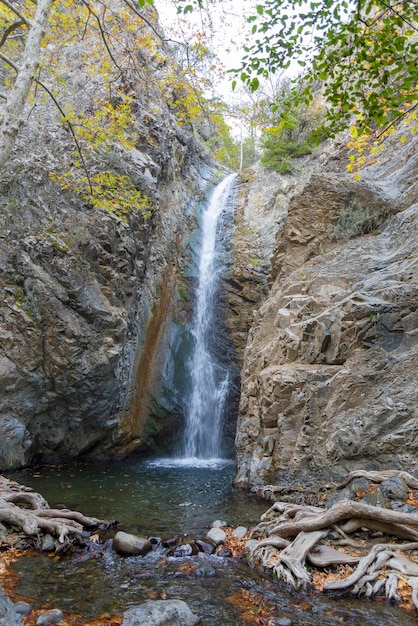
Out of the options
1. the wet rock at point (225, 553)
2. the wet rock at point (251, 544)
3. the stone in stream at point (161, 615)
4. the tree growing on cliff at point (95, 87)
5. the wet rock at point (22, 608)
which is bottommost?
the wet rock at point (225, 553)

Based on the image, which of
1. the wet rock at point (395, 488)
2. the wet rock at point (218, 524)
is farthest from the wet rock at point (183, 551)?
the wet rock at point (395, 488)

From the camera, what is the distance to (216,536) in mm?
6992

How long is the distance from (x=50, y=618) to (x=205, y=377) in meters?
14.3

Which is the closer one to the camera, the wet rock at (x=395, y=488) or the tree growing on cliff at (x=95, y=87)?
the wet rock at (x=395, y=488)

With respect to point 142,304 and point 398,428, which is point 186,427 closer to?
point 142,304

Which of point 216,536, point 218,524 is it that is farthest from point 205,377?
point 216,536

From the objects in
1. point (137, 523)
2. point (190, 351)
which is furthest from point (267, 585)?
point (190, 351)

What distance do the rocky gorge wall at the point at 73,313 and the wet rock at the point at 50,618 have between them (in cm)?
843

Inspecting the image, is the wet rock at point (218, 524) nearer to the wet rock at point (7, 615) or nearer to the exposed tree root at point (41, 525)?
the exposed tree root at point (41, 525)

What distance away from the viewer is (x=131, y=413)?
1595 centimetres

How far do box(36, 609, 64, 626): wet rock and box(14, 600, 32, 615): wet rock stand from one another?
22 cm

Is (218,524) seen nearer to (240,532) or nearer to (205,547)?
(240,532)

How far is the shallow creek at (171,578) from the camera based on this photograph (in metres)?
4.61

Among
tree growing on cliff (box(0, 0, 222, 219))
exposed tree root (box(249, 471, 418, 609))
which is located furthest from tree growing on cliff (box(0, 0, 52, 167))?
exposed tree root (box(249, 471, 418, 609))
